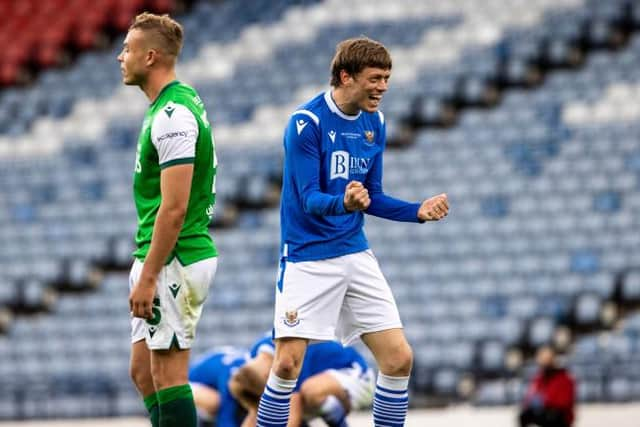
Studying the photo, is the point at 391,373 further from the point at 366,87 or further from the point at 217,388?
the point at 217,388

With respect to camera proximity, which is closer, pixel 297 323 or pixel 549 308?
pixel 297 323

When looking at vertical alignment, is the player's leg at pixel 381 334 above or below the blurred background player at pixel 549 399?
above

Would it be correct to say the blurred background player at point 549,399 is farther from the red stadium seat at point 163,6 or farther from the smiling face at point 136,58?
the red stadium seat at point 163,6

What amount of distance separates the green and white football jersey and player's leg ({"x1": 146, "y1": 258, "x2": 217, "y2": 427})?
9 centimetres

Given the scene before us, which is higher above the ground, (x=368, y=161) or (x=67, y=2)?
→ (x=67, y=2)

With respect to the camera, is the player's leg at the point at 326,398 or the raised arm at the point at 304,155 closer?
the raised arm at the point at 304,155

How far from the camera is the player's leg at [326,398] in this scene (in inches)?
304

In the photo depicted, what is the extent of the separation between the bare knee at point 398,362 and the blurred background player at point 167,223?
90cm

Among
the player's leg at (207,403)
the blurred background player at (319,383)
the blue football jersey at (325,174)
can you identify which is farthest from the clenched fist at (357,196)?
the player's leg at (207,403)

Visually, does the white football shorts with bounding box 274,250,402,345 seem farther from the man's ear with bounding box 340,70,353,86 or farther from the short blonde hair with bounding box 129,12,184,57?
the short blonde hair with bounding box 129,12,184,57

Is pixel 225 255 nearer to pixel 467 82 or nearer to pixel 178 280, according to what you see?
pixel 467 82

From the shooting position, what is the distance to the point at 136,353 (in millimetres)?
5988

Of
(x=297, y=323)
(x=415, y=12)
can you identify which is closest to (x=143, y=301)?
(x=297, y=323)

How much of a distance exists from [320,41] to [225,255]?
523 cm
